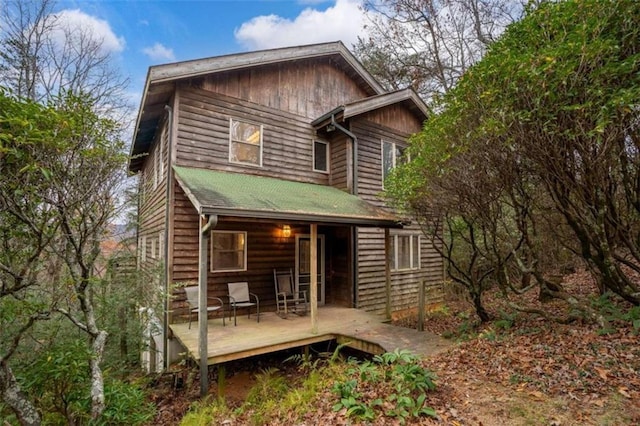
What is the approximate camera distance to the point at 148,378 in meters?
6.42

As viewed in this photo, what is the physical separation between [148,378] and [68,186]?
4517 millimetres

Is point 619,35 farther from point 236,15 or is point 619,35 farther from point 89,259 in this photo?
point 236,15

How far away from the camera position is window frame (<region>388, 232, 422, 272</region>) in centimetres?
970

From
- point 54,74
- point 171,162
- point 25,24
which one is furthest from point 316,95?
point 25,24

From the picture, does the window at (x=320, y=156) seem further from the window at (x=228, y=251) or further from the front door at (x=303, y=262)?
the window at (x=228, y=251)

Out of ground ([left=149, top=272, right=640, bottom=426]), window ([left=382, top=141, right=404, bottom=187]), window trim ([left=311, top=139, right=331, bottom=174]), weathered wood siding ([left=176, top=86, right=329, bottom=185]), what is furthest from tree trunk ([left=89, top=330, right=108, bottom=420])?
window ([left=382, top=141, right=404, bottom=187])

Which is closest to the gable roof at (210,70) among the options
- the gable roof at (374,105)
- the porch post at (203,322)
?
the gable roof at (374,105)

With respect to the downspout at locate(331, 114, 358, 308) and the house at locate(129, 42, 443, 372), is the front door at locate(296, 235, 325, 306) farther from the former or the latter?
the downspout at locate(331, 114, 358, 308)

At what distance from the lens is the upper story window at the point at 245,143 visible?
7.90 metres

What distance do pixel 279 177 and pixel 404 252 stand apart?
4512 millimetres

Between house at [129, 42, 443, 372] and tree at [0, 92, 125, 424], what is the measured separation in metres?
1.48

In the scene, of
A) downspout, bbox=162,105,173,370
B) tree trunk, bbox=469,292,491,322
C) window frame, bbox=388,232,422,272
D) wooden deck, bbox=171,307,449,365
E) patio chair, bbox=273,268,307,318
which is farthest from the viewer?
window frame, bbox=388,232,422,272

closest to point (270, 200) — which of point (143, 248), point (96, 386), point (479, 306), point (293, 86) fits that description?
point (96, 386)

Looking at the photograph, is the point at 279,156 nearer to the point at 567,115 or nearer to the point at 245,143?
the point at 245,143
